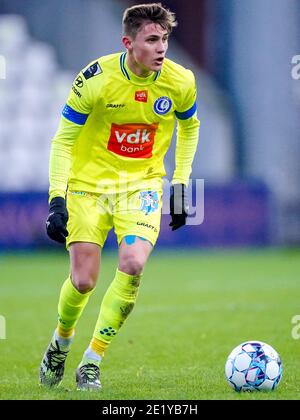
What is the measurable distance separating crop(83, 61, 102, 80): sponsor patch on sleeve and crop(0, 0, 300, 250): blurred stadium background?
37.8 feet

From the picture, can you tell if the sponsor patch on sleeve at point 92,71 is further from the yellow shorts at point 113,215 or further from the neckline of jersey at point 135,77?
the yellow shorts at point 113,215

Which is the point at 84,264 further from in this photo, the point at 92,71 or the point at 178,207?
the point at 92,71

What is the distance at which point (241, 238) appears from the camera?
1862cm

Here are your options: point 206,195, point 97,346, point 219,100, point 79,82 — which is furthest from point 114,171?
point 219,100

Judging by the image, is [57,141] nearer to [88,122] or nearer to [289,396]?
[88,122]

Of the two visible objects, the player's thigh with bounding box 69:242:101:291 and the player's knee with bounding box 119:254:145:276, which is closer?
the player's knee with bounding box 119:254:145:276

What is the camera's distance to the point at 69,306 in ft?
20.7

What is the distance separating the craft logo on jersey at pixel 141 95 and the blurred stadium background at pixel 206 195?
5.92 ft

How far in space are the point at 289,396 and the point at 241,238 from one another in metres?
13.0

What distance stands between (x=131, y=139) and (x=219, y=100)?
1570 cm

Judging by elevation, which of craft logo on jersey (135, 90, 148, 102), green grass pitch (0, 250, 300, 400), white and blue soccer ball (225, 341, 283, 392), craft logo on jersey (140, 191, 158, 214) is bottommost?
green grass pitch (0, 250, 300, 400)

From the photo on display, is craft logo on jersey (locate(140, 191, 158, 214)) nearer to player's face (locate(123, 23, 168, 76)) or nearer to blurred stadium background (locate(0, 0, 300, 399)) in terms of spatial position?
player's face (locate(123, 23, 168, 76))

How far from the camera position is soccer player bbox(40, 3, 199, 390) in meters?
6.15

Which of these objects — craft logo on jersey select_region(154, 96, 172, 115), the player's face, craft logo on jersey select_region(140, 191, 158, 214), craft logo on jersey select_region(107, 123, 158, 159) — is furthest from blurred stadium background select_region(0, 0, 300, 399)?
the player's face
